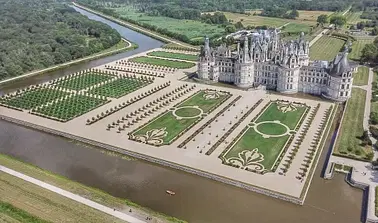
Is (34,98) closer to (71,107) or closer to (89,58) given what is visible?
(71,107)

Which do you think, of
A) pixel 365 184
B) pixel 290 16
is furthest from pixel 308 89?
pixel 290 16

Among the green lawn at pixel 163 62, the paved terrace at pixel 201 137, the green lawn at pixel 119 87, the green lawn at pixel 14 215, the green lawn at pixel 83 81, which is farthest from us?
the green lawn at pixel 163 62

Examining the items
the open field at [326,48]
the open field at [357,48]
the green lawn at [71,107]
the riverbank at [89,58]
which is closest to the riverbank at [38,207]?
the green lawn at [71,107]

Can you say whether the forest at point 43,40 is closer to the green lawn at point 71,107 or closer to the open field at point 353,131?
the green lawn at point 71,107

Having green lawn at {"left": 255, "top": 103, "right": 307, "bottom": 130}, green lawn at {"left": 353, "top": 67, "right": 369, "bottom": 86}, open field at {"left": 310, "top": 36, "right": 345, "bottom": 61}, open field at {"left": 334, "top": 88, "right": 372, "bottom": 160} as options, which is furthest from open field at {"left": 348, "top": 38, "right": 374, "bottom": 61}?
green lawn at {"left": 255, "top": 103, "right": 307, "bottom": 130}

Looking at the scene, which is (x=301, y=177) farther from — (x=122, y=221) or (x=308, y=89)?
(x=308, y=89)

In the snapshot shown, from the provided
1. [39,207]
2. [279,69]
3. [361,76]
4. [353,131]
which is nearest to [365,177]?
[353,131]

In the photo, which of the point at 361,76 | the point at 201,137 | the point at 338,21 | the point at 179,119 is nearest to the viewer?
the point at 201,137
